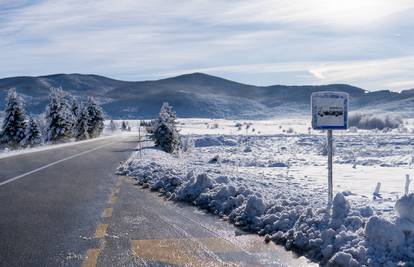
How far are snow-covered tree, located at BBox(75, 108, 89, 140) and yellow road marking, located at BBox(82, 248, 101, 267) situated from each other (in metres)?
59.4

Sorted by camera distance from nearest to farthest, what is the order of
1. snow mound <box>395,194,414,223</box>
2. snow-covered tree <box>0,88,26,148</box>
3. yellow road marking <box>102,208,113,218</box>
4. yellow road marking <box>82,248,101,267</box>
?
yellow road marking <box>82,248,101,267</box>, snow mound <box>395,194,414,223</box>, yellow road marking <box>102,208,113,218</box>, snow-covered tree <box>0,88,26,148</box>

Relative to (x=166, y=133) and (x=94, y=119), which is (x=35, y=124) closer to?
(x=94, y=119)

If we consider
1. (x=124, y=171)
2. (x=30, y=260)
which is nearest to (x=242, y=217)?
(x=30, y=260)

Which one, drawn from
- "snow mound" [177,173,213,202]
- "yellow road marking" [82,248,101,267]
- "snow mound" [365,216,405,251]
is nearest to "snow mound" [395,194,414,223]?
"snow mound" [365,216,405,251]

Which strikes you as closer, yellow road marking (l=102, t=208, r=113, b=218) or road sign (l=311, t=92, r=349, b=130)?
road sign (l=311, t=92, r=349, b=130)

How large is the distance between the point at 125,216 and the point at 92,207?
45.6 inches

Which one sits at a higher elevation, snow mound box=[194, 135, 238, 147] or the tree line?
the tree line

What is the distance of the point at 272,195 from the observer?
9.17 meters

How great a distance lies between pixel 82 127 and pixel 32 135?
37.8 feet

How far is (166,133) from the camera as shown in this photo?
4384cm

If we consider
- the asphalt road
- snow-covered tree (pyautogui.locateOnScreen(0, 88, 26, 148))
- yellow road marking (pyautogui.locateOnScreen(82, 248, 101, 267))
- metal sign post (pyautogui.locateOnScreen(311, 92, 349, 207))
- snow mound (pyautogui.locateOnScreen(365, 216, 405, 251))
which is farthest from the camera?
snow-covered tree (pyautogui.locateOnScreen(0, 88, 26, 148))

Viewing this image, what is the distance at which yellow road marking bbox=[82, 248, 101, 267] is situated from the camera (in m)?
Result: 5.41

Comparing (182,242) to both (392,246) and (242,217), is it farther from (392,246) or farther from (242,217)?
(392,246)

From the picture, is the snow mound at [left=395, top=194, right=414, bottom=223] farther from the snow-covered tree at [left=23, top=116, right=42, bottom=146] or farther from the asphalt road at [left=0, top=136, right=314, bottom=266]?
the snow-covered tree at [left=23, top=116, right=42, bottom=146]
